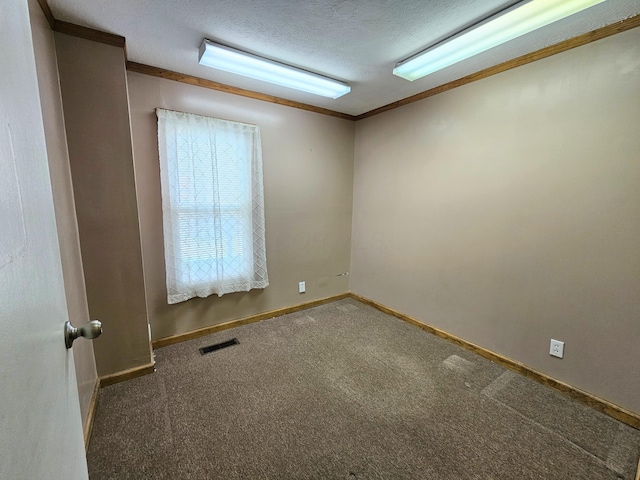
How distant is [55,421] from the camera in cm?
59

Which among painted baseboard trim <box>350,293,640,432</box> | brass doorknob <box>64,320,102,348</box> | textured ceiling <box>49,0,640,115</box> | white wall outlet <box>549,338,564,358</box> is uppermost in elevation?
textured ceiling <box>49,0,640,115</box>

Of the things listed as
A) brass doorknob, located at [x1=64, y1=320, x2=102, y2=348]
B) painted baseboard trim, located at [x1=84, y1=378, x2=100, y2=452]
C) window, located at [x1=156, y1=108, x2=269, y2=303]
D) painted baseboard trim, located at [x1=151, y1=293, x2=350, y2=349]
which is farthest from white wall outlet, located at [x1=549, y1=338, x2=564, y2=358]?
painted baseboard trim, located at [x1=84, y1=378, x2=100, y2=452]

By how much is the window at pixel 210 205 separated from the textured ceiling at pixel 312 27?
53 centimetres

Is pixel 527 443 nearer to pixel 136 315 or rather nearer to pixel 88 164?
pixel 136 315

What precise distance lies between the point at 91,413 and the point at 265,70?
2536mm

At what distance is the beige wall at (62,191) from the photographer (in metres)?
1.32

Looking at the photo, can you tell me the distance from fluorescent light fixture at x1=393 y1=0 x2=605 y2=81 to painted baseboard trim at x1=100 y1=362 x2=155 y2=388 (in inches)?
113

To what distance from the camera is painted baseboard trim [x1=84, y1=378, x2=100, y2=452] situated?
145 centimetres

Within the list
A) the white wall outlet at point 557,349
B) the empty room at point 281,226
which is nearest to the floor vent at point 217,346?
the empty room at point 281,226

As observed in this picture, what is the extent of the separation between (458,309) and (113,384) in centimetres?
279

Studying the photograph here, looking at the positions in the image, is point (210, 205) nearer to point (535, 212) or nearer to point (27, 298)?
point (27, 298)

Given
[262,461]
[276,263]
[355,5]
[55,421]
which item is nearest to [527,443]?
[262,461]

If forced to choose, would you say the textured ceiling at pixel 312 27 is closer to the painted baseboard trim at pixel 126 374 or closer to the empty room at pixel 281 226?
the empty room at pixel 281 226

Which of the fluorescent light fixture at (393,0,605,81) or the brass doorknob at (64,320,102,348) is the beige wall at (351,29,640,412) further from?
the brass doorknob at (64,320,102,348)
